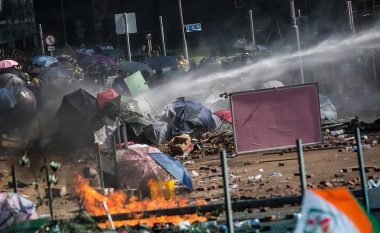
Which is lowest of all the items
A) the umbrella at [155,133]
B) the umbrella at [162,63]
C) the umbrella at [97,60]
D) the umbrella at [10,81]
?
the umbrella at [155,133]

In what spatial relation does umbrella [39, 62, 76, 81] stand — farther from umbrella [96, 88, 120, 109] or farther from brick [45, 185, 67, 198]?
brick [45, 185, 67, 198]

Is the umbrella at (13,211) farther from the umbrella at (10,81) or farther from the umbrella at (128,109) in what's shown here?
the umbrella at (10,81)

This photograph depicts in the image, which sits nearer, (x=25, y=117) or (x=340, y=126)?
(x=340, y=126)

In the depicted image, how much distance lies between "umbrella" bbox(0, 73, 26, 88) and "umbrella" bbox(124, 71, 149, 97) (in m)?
3.36

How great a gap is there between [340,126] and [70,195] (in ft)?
31.6

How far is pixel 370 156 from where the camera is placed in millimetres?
17750

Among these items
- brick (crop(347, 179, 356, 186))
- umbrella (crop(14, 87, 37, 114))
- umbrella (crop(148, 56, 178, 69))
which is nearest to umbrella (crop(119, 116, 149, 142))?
umbrella (crop(14, 87, 37, 114))

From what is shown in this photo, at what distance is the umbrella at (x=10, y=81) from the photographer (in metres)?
29.1

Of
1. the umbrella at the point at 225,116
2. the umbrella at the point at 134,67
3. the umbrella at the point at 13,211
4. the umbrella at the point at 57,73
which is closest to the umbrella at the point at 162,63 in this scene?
the umbrella at the point at 134,67

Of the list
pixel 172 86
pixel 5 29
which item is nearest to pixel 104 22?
pixel 5 29

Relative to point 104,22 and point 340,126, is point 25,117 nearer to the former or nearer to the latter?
point 340,126

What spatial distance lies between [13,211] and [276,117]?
8150 mm

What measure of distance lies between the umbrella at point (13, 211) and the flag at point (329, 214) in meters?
3.41

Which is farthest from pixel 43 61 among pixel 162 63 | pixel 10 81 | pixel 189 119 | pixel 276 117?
pixel 276 117
